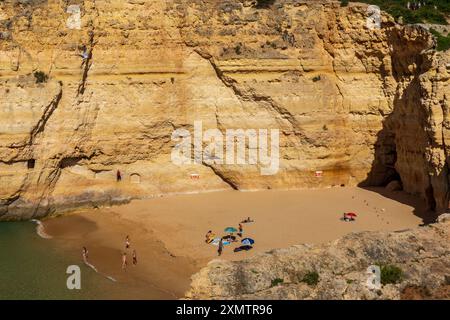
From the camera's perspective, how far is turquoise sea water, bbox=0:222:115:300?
16.5 metres

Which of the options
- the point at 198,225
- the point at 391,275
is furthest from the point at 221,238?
the point at 391,275

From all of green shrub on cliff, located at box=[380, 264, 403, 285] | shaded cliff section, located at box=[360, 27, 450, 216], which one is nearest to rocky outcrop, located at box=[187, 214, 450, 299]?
green shrub on cliff, located at box=[380, 264, 403, 285]

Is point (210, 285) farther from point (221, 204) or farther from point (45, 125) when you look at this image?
point (45, 125)

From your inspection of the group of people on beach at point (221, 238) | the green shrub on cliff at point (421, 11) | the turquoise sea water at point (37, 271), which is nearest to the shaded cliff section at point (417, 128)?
the green shrub on cliff at point (421, 11)

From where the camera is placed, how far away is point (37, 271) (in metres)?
18.3

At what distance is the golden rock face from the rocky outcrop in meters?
12.6

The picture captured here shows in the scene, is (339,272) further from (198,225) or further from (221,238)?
(198,225)

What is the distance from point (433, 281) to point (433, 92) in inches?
493

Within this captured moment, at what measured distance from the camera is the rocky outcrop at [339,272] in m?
11.1

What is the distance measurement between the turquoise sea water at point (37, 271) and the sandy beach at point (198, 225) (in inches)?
26.9

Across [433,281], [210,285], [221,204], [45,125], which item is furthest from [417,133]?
[45,125]

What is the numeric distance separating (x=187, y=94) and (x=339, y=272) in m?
17.3

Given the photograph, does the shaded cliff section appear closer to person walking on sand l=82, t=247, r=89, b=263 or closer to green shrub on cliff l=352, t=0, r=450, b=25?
green shrub on cliff l=352, t=0, r=450, b=25

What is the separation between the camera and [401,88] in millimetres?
26016
